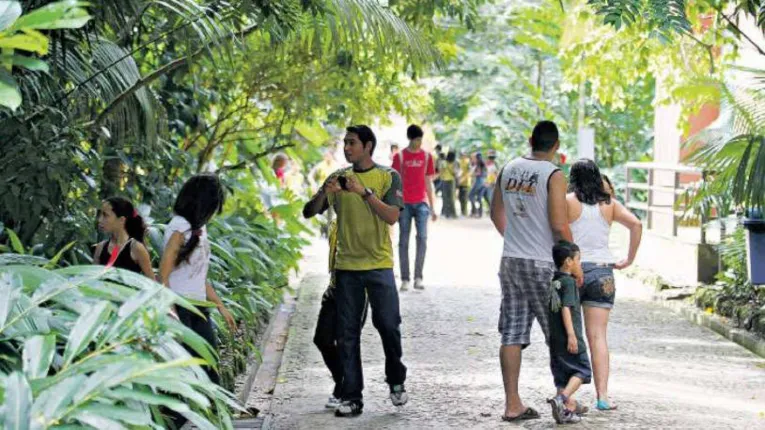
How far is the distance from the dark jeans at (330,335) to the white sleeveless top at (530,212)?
119 cm

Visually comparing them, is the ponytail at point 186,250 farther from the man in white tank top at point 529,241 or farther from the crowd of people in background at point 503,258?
the man in white tank top at point 529,241

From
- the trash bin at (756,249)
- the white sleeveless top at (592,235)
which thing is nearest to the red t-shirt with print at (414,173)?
the trash bin at (756,249)

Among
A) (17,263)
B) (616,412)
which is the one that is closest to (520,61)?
(616,412)

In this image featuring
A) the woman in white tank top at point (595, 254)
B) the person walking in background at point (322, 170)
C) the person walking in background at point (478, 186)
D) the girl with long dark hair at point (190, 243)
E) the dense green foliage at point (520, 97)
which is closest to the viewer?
the girl with long dark hair at point (190, 243)

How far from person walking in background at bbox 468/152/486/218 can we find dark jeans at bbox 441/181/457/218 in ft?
2.11

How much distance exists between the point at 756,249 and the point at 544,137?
5110mm

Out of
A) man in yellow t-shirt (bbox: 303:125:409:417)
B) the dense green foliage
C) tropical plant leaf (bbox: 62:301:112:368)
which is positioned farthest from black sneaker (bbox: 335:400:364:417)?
the dense green foliage

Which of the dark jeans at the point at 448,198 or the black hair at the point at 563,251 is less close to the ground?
the black hair at the point at 563,251

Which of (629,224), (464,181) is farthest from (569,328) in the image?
(464,181)

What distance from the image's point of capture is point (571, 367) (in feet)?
29.2

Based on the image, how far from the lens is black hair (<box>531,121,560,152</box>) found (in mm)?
8984

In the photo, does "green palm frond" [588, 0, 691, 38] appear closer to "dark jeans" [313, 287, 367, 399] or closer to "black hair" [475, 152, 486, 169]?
"dark jeans" [313, 287, 367, 399]

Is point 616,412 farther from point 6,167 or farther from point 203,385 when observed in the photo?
point 203,385

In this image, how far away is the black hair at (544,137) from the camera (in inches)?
354
